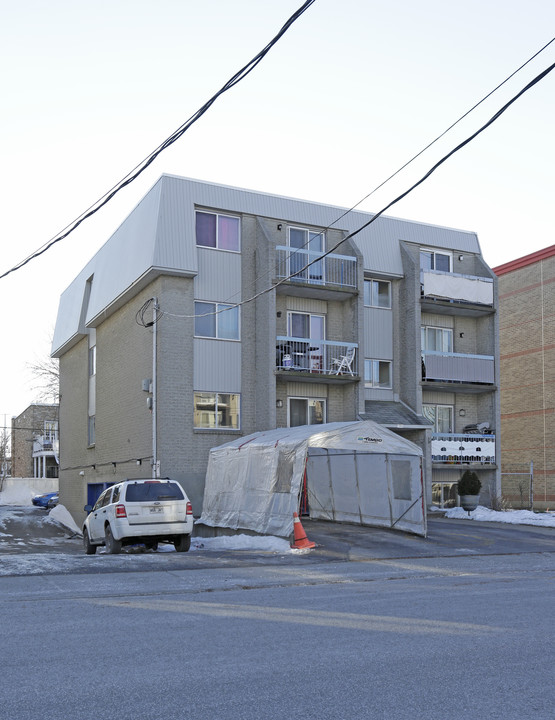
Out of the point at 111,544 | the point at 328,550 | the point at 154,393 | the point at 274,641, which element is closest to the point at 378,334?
the point at 154,393

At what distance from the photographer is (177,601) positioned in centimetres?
1066

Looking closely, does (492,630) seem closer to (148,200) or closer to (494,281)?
(148,200)

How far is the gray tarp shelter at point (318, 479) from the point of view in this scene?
66.9ft

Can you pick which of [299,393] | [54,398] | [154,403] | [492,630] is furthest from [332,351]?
[54,398]

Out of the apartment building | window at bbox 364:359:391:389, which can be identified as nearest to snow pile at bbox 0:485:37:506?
the apartment building

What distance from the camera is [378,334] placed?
101 feet

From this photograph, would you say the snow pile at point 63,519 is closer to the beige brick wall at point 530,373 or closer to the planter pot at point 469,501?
the planter pot at point 469,501

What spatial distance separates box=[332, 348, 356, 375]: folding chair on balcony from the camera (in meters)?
28.4

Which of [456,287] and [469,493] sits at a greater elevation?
[456,287]

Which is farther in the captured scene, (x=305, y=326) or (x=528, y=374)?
(x=528, y=374)

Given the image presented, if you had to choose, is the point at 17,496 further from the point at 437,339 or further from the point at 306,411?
the point at 437,339

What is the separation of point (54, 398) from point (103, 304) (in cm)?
2562

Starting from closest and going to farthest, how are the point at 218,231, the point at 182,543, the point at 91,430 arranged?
the point at 182,543
the point at 218,231
the point at 91,430

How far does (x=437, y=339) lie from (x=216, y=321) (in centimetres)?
986
